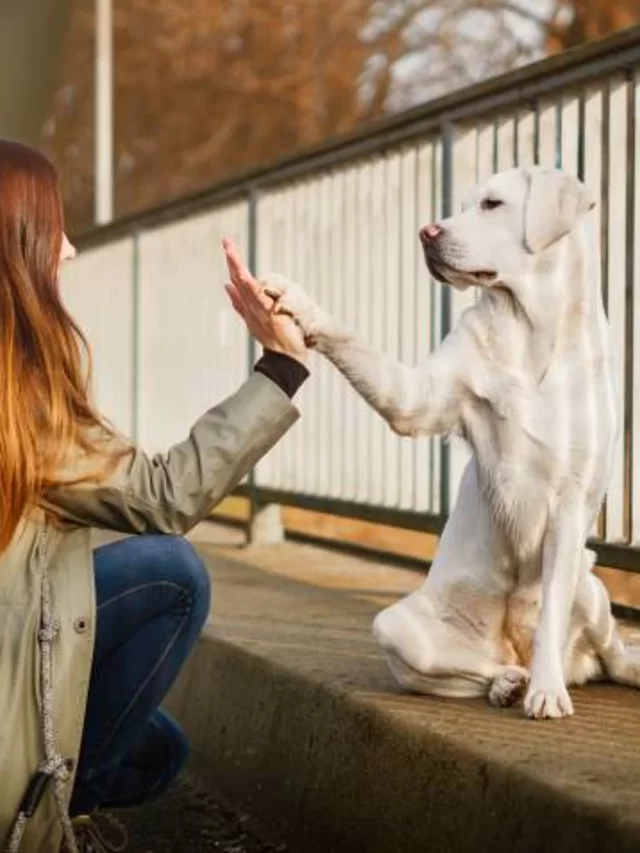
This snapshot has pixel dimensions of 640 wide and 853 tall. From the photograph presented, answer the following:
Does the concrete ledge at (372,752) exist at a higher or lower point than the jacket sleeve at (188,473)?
lower

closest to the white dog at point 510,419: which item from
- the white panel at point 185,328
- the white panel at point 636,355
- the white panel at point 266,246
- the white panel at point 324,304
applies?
the white panel at point 636,355

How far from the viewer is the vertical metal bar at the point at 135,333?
10016mm

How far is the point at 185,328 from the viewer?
9211 millimetres

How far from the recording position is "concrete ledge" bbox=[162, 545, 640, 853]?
3.19 metres

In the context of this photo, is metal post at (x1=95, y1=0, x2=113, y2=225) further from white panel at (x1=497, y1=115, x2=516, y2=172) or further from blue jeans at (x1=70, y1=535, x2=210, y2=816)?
blue jeans at (x1=70, y1=535, x2=210, y2=816)

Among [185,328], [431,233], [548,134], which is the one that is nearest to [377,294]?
[548,134]

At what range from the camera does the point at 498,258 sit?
13.0ft

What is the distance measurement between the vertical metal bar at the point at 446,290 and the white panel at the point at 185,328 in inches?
89.2

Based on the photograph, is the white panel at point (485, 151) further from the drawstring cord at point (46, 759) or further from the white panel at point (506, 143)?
the drawstring cord at point (46, 759)

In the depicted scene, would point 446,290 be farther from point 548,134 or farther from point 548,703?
point 548,703

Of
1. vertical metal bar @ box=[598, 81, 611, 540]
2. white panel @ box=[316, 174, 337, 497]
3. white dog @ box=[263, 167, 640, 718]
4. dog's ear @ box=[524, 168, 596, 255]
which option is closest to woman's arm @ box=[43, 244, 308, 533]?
white dog @ box=[263, 167, 640, 718]

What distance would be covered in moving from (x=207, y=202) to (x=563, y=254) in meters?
5.01

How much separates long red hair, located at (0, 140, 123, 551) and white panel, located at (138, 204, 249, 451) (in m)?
4.79

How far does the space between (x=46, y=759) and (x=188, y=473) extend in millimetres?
561
